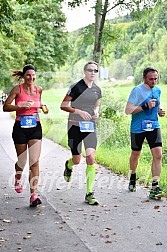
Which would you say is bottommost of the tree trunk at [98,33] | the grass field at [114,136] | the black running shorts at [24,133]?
the grass field at [114,136]

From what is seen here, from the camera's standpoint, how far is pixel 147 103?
809 cm

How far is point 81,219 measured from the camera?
6863 millimetres

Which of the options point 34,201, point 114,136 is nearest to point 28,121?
point 34,201

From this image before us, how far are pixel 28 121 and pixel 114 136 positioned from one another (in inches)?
344

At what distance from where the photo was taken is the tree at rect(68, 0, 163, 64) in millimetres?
17375

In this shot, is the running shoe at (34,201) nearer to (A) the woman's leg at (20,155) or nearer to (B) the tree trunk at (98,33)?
(A) the woman's leg at (20,155)

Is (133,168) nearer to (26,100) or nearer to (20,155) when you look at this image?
(20,155)

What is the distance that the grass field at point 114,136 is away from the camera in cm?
1097

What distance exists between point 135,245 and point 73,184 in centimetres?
395

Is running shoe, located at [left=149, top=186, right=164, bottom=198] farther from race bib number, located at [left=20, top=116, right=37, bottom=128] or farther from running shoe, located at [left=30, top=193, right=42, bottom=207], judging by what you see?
race bib number, located at [left=20, top=116, right=37, bottom=128]

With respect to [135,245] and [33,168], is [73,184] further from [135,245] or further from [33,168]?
[135,245]

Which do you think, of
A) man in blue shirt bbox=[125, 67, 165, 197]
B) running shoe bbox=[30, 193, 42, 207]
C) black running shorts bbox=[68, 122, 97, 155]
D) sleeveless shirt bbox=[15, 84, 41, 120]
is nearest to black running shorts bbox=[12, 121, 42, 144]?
sleeveless shirt bbox=[15, 84, 41, 120]

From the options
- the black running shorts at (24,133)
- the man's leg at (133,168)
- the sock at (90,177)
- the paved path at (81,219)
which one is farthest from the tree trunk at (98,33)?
the black running shorts at (24,133)

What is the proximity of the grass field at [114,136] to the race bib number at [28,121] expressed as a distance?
8.21 feet
